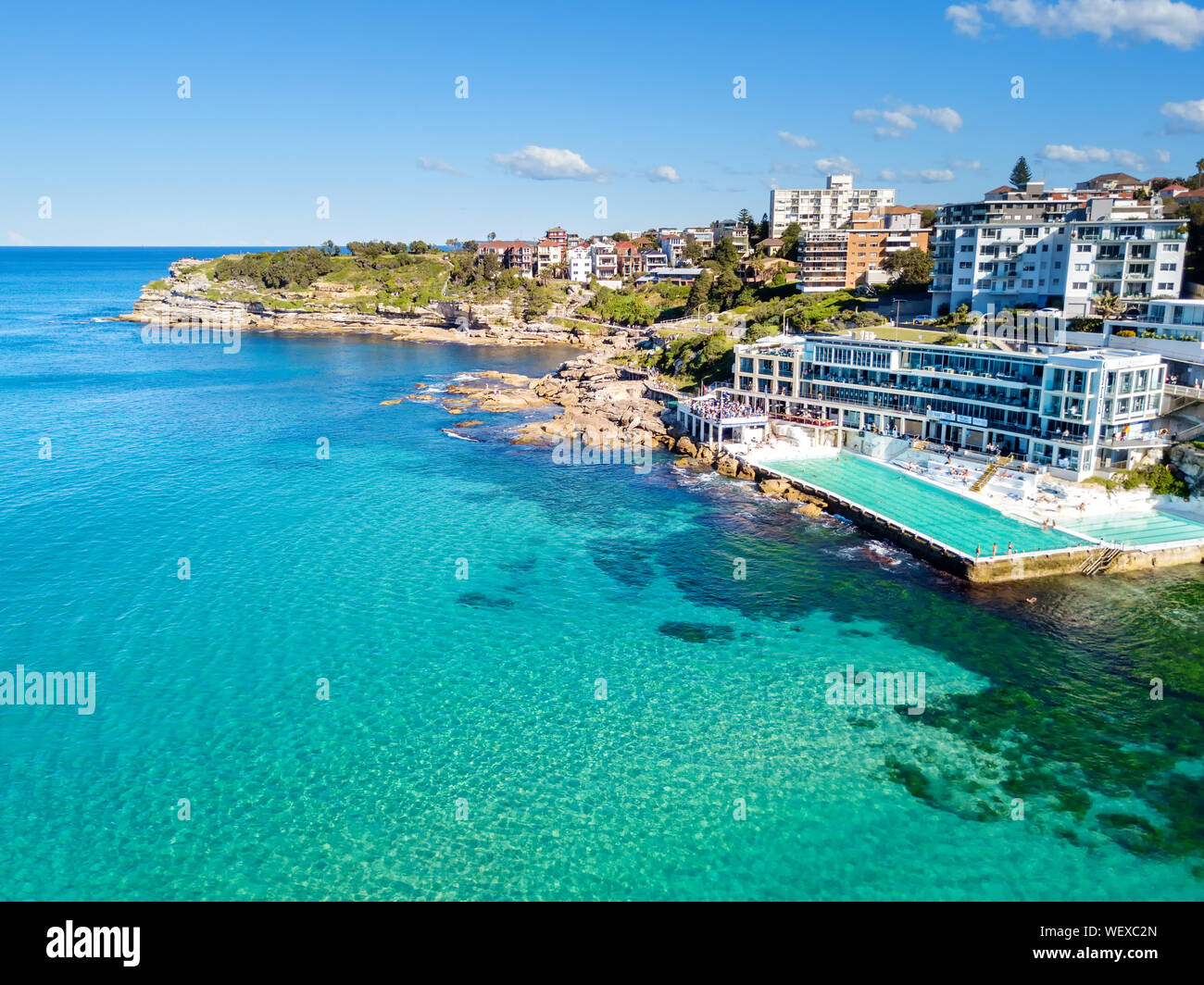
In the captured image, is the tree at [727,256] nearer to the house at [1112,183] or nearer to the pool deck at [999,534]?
the house at [1112,183]

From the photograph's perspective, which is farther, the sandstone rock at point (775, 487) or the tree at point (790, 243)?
the tree at point (790, 243)

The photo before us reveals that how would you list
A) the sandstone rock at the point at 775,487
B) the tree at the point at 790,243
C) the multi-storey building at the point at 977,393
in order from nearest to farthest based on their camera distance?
the multi-storey building at the point at 977,393 → the sandstone rock at the point at 775,487 → the tree at the point at 790,243

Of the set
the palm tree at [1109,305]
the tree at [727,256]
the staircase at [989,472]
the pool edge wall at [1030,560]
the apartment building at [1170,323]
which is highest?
the tree at [727,256]

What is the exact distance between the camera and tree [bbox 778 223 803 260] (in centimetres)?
13725

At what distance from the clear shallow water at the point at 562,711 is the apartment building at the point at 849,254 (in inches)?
2620

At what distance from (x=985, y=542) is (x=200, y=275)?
196m

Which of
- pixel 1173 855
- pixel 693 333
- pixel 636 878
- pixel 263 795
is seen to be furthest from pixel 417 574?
pixel 693 333

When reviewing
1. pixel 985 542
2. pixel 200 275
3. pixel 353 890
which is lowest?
pixel 353 890

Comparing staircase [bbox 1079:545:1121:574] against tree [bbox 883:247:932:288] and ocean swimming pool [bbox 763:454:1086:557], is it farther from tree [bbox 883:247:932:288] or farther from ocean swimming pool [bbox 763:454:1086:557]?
tree [bbox 883:247:932:288]

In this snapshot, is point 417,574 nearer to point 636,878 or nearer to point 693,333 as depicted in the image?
point 636,878

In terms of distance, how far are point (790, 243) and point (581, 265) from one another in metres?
54.6

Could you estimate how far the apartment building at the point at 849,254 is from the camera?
115125 mm

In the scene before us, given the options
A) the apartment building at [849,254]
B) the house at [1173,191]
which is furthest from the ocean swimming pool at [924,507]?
the house at [1173,191]
